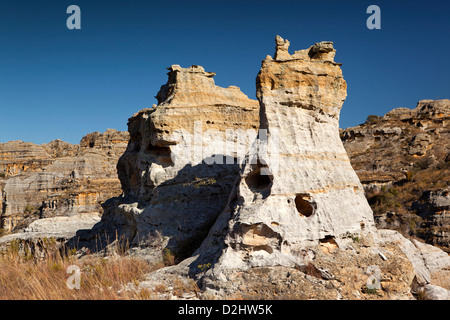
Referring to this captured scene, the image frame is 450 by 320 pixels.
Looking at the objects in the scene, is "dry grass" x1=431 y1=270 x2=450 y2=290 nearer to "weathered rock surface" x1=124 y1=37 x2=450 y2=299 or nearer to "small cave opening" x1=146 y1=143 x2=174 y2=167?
"weathered rock surface" x1=124 y1=37 x2=450 y2=299

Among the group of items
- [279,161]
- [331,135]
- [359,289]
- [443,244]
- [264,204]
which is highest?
[331,135]

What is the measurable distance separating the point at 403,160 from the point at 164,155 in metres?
30.3

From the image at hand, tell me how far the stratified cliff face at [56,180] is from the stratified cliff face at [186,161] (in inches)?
1072

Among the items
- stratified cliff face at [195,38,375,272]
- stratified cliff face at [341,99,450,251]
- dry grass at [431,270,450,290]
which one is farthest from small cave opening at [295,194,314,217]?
stratified cliff face at [341,99,450,251]

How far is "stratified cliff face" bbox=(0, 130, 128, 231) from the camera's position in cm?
4103

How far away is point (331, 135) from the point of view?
8.73 meters

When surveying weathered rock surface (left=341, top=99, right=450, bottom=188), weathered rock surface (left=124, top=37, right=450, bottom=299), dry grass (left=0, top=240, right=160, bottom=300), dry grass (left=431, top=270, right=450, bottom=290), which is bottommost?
dry grass (left=431, top=270, right=450, bottom=290)

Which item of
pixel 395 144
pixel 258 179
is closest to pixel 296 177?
pixel 258 179

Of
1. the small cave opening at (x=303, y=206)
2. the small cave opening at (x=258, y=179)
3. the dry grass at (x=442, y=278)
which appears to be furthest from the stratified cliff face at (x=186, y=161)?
the dry grass at (x=442, y=278)

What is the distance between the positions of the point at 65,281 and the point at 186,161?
5478mm

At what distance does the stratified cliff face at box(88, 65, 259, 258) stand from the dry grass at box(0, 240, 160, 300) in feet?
6.46

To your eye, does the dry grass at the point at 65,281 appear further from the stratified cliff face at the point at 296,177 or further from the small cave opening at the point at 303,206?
the small cave opening at the point at 303,206
